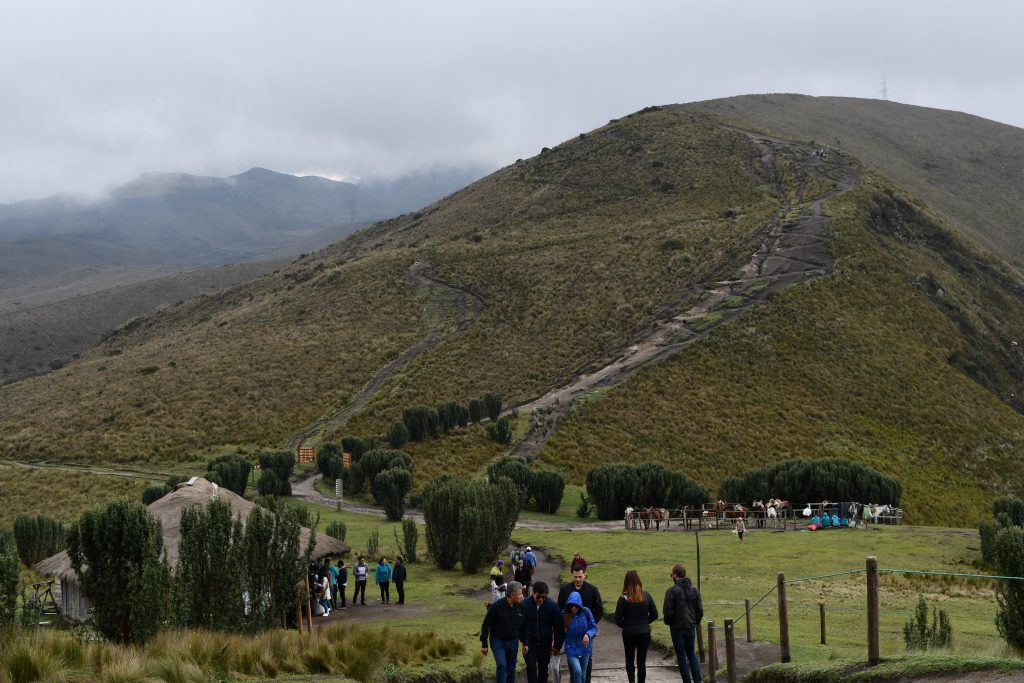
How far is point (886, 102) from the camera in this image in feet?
561

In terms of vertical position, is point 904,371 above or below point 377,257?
below

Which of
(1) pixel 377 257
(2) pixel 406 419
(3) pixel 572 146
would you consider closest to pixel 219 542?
(2) pixel 406 419

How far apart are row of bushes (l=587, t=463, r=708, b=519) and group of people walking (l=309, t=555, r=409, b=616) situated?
689 inches

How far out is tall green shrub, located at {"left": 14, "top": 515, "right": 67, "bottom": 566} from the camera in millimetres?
26109

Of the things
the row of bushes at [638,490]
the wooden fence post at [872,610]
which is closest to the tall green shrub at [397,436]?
the row of bushes at [638,490]

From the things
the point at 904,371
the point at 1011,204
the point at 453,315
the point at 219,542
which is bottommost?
the point at 219,542

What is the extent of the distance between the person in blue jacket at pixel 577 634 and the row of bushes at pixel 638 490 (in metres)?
27.2

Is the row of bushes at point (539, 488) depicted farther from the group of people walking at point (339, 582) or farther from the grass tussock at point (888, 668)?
the grass tussock at point (888, 668)

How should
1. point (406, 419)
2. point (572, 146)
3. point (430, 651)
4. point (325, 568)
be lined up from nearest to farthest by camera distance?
point (430, 651), point (325, 568), point (406, 419), point (572, 146)

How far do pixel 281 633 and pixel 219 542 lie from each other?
1.85 meters

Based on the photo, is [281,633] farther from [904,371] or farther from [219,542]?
[904,371]

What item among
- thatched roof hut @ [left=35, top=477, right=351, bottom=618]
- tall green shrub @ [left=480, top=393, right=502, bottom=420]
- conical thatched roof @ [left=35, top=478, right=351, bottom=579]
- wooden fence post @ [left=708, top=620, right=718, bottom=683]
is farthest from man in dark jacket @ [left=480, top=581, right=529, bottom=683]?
tall green shrub @ [left=480, top=393, right=502, bottom=420]

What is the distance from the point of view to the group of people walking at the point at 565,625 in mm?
10116

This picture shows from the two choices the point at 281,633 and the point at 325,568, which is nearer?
the point at 281,633
